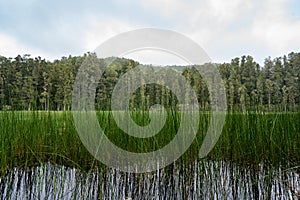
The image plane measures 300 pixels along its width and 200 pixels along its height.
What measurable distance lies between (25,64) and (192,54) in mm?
4312

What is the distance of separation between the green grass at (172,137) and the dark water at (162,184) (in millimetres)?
110

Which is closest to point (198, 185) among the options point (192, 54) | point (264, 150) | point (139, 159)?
point (139, 159)

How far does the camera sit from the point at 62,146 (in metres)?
2.55

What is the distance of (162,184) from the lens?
2.04m

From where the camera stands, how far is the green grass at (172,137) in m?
2.23

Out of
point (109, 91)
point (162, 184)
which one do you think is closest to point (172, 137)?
point (162, 184)

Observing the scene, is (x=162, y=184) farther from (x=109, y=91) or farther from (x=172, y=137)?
(x=109, y=91)

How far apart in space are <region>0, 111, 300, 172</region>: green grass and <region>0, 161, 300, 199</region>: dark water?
0.11 metres

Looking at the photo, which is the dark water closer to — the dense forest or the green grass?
the green grass

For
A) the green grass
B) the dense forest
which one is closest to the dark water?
the green grass

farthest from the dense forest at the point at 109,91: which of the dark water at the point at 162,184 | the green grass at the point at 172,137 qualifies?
the dark water at the point at 162,184

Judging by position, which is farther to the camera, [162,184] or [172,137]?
[172,137]

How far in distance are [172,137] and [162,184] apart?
40 centimetres

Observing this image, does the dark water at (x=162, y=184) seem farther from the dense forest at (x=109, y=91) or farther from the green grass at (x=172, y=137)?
the dense forest at (x=109, y=91)
